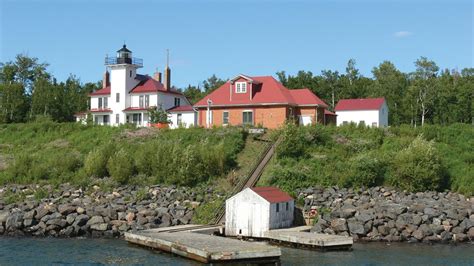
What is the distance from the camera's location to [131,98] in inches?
2393

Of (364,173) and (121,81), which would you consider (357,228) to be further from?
(121,81)

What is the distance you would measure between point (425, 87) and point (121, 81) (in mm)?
35140

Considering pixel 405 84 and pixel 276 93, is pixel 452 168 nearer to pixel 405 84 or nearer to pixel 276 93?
pixel 276 93

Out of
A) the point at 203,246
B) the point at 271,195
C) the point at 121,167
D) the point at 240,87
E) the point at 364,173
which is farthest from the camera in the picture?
the point at 240,87

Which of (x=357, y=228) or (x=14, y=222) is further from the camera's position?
(x=14, y=222)

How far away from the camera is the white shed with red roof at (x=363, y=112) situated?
2205 inches

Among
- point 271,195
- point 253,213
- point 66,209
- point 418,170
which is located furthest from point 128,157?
point 418,170

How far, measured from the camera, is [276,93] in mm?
48250

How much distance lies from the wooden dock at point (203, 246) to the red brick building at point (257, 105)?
67.9 ft


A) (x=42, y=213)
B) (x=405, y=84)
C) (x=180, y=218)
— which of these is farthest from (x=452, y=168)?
(x=405, y=84)

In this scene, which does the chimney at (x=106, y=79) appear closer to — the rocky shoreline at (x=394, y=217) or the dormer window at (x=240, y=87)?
the dormer window at (x=240, y=87)

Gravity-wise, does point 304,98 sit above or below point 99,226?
above

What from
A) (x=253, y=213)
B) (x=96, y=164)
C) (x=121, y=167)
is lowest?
(x=253, y=213)

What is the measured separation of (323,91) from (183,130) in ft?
119
